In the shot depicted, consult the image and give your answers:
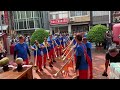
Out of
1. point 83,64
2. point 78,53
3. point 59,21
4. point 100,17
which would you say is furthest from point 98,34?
point 59,21

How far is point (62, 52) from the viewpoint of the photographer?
42.3ft

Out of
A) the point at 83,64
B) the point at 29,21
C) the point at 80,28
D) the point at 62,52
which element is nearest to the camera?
the point at 83,64

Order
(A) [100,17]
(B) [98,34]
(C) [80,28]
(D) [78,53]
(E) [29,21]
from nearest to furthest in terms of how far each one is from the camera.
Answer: (D) [78,53] < (B) [98,34] < (A) [100,17] < (C) [80,28] < (E) [29,21]

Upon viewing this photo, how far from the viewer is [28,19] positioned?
120ft

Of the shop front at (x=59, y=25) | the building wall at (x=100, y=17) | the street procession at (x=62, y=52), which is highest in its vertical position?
the building wall at (x=100, y=17)

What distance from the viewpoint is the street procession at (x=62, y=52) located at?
4555 mm

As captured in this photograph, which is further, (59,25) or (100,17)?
(59,25)

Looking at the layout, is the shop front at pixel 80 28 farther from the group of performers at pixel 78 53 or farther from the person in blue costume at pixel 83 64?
the person in blue costume at pixel 83 64

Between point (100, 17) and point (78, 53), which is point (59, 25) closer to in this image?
point (100, 17)

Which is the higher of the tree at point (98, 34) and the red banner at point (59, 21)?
the red banner at point (59, 21)

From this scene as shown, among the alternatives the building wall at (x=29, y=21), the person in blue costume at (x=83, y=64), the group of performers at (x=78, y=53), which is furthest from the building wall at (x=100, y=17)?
the person in blue costume at (x=83, y=64)
